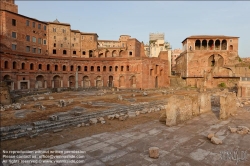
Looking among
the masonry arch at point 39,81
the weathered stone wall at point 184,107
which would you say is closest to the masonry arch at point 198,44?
the weathered stone wall at point 184,107

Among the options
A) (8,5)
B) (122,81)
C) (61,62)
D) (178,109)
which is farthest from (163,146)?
(8,5)

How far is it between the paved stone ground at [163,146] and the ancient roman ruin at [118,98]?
0.14ft

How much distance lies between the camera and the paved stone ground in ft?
22.2

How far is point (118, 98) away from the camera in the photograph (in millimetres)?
23031

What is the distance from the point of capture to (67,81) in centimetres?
4081

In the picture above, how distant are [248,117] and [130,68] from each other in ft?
98.0

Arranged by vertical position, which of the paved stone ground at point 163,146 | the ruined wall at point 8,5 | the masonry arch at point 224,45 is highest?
the ruined wall at point 8,5

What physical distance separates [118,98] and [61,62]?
22.7 meters

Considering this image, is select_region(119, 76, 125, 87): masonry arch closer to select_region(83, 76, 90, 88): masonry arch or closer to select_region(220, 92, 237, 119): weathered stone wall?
select_region(83, 76, 90, 88): masonry arch

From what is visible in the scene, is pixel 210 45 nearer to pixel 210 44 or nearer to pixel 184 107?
pixel 210 44

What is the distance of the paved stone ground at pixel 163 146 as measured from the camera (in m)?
6.77

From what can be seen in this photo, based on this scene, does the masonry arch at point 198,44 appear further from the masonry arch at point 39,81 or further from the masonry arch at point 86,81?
the masonry arch at point 39,81

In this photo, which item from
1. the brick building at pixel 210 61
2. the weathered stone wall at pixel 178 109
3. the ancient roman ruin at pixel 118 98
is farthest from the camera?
the brick building at pixel 210 61

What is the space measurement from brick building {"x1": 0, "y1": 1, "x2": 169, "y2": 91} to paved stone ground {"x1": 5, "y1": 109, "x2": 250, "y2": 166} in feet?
94.1
